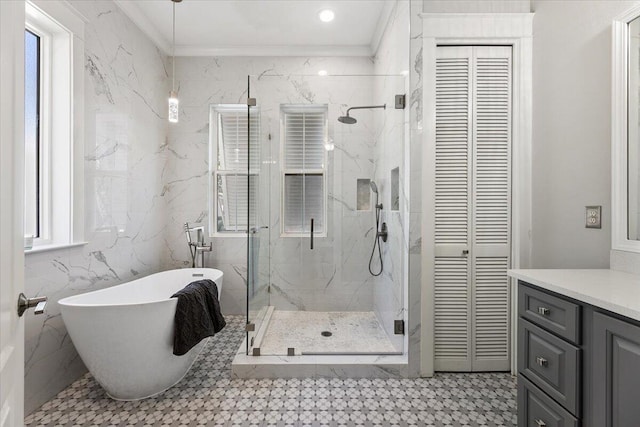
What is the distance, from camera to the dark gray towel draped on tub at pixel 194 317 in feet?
6.02

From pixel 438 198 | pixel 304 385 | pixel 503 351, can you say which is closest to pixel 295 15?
pixel 438 198

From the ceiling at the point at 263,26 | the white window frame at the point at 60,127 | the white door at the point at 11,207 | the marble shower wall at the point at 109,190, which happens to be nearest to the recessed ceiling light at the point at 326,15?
the ceiling at the point at 263,26

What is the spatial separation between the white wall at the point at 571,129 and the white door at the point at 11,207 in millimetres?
2491

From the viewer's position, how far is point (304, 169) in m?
2.72

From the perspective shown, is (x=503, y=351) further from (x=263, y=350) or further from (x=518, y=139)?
(x=263, y=350)

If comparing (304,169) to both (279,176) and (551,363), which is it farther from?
(551,363)

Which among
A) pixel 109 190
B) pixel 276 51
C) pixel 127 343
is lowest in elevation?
pixel 127 343

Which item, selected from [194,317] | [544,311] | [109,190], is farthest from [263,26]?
[544,311]

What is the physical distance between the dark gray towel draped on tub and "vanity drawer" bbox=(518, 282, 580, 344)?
73.5 inches

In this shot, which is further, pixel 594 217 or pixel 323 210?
pixel 323 210

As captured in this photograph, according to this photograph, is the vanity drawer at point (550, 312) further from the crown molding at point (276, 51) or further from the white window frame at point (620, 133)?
the crown molding at point (276, 51)

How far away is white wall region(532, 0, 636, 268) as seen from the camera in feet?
5.41

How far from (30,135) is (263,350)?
2160 millimetres

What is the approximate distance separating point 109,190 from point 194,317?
134 cm
